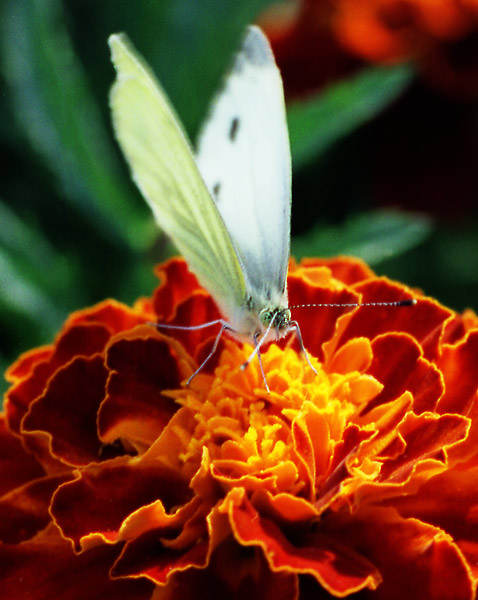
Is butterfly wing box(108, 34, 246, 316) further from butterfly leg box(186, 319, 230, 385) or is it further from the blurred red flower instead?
the blurred red flower

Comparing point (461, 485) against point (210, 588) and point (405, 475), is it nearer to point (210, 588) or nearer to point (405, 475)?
point (405, 475)

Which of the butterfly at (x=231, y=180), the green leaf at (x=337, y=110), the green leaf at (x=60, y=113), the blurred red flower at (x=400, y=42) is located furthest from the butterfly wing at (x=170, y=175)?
the blurred red flower at (x=400, y=42)

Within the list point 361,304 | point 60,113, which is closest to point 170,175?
point 361,304

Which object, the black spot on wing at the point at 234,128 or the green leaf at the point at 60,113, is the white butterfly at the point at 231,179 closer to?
the black spot on wing at the point at 234,128

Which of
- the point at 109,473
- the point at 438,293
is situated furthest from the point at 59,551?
the point at 438,293

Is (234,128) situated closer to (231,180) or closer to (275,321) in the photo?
(231,180)
